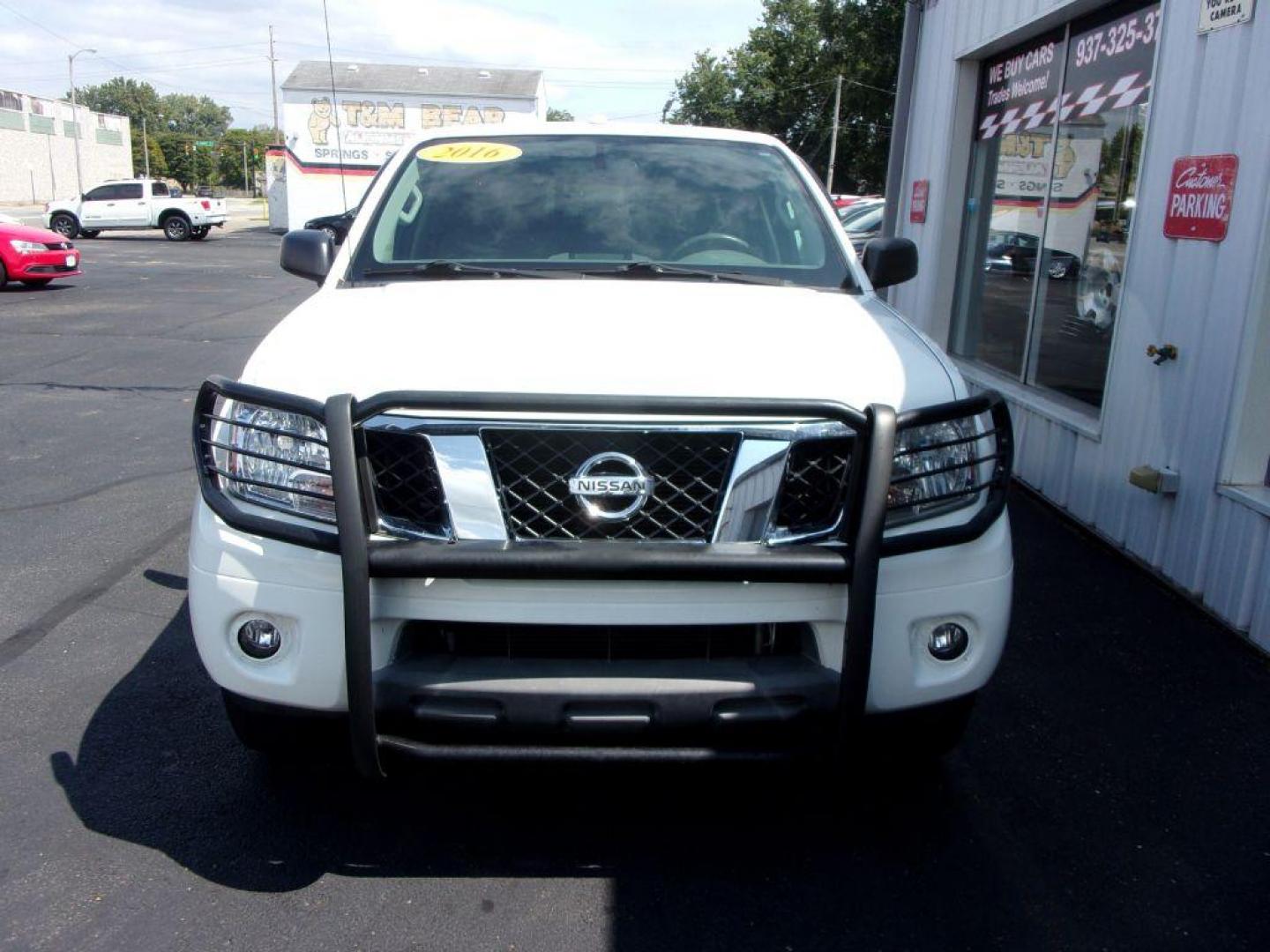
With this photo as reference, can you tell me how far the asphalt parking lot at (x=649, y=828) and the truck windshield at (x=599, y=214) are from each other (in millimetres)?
1568

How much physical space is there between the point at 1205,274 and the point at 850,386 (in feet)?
9.91

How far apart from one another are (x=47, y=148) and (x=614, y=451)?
69513 millimetres

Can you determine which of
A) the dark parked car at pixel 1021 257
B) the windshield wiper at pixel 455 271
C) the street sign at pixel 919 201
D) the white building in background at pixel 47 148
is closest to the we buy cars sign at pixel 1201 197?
the dark parked car at pixel 1021 257

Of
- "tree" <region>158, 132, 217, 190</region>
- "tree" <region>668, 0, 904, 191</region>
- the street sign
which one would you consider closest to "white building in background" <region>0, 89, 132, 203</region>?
"tree" <region>158, 132, 217, 190</region>

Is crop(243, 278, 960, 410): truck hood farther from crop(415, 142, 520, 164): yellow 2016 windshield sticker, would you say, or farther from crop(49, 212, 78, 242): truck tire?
crop(49, 212, 78, 242): truck tire

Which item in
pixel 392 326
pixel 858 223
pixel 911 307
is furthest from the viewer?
pixel 858 223

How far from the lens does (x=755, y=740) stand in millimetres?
2604

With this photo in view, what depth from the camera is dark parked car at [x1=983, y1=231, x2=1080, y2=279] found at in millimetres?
7195

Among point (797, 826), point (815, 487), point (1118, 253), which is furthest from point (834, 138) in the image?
point (815, 487)

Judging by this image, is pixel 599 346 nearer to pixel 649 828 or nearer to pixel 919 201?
pixel 649 828

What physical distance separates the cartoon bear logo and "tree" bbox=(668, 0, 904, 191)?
20.8m

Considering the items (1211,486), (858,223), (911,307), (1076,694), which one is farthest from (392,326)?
(858,223)

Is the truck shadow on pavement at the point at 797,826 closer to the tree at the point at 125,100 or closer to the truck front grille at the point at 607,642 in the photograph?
the truck front grille at the point at 607,642

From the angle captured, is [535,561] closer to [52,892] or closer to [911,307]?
[52,892]
